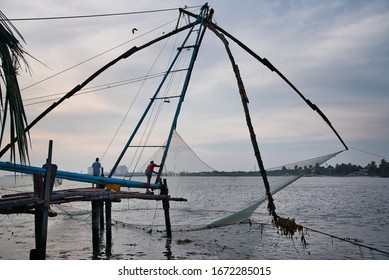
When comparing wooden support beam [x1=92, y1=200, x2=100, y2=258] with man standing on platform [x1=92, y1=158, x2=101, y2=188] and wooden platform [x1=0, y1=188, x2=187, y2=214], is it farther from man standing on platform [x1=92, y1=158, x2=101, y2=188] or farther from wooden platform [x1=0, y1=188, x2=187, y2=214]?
man standing on platform [x1=92, y1=158, x2=101, y2=188]

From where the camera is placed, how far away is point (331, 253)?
13797mm

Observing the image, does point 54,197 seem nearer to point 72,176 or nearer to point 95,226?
point 72,176

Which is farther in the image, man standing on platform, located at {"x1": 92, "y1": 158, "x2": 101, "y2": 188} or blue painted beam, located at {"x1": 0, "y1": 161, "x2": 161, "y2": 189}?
man standing on platform, located at {"x1": 92, "y1": 158, "x2": 101, "y2": 188}

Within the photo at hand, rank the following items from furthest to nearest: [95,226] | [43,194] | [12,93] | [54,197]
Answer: [95,226] < [54,197] < [43,194] < [12,93]

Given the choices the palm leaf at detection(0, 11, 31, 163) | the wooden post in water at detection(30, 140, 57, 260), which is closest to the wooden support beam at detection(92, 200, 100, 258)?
the wooden post in water at detection(30, 140, 57, 260)

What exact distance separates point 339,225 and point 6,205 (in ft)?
71.6

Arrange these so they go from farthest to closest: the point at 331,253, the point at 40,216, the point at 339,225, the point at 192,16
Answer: the point at 339,225, the point at 331,253, the point at 192,16, the point at 40,216

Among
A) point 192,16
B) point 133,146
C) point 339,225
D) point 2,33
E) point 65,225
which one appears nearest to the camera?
point 2,33

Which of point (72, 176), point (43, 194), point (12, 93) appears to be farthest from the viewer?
point (72, 176)

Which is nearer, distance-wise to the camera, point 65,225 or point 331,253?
point 331,253

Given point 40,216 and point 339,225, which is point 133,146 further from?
point 339,225

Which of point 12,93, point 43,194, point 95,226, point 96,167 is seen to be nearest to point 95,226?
point 95,226

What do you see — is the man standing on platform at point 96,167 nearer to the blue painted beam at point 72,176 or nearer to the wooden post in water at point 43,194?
the blue painted beam at point 72,176
